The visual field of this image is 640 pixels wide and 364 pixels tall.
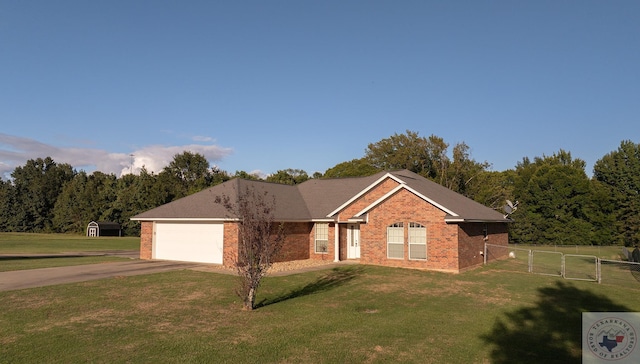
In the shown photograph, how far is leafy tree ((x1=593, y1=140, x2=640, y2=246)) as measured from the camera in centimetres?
4466

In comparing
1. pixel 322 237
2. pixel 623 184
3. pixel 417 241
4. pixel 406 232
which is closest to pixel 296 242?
pixel 322 237

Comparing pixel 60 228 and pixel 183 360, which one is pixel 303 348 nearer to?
pixel 183 360

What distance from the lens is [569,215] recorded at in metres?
46.3

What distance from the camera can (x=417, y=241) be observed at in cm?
2075

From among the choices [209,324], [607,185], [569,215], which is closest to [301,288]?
[209,324]

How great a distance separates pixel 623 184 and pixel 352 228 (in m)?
41.7

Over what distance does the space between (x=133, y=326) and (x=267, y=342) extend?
12.4 feet

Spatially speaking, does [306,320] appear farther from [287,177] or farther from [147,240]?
[287,177]

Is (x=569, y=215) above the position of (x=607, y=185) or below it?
below

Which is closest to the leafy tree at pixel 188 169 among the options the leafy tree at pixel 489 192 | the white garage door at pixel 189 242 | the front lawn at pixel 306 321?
the leafy tree at pixel 489 192

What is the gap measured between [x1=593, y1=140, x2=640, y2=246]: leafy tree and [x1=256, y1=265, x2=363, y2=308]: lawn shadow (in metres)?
40.0

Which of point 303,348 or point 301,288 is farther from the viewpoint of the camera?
point 301,288

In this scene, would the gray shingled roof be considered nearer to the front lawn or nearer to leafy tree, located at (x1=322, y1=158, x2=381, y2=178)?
the front lawn

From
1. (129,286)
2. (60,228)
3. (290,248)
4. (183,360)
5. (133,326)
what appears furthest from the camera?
(60,228)
